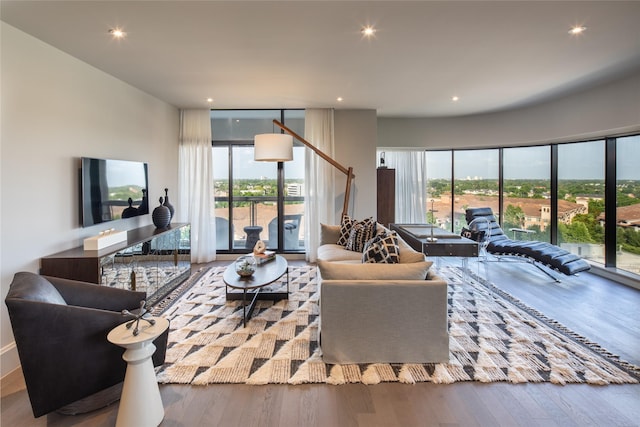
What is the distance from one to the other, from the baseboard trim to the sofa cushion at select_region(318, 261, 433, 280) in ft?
8.63

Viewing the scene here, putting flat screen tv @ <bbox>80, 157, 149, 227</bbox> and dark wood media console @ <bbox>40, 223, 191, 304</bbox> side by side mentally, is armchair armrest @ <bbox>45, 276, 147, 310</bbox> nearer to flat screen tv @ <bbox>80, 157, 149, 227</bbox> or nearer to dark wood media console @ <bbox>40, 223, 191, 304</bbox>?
dark wood media console @ <bbox>40, 223, 191, 304</bbox>

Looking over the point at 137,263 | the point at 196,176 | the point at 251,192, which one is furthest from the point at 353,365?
the point at 196,176

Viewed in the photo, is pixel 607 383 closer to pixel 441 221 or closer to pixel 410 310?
pixel 410 310

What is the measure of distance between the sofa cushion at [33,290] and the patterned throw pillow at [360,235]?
3.15 meters

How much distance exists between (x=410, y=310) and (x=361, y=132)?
3.96 metres

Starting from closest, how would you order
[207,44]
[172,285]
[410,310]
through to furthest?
1. [410,310]
2. [207,44]
3. [172,285]

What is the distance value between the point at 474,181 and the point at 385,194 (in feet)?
7.15


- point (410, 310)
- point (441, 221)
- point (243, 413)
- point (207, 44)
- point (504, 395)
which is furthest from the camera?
point (441, 221)

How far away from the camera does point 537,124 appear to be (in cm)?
540

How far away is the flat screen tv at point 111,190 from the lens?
3.31 meters

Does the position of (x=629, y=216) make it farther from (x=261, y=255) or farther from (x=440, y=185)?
(x=261, y=255)

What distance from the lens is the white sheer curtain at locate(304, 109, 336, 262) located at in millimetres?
5598

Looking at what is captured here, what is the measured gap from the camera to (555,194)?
5.61 meters

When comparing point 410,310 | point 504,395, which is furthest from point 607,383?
point 410,310
